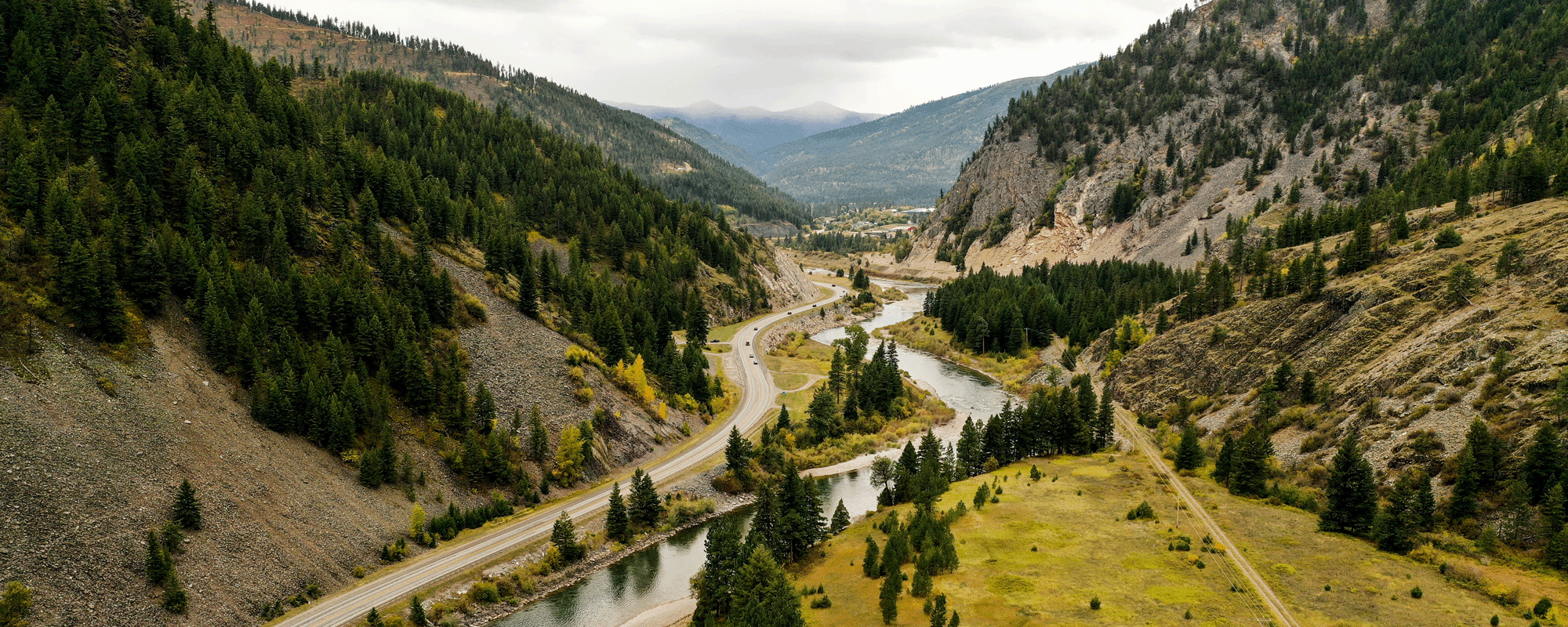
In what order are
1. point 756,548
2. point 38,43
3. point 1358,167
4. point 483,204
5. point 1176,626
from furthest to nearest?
point 1358,167 → point 483,204 → point 38,43 → point 756,548 → point 1176,626

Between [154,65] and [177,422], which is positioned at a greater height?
[154,65]

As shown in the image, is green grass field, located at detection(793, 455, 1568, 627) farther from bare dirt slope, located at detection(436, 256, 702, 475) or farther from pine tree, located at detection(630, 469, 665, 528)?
bare dirt slope, located at detection(436, 256, 702, 475)

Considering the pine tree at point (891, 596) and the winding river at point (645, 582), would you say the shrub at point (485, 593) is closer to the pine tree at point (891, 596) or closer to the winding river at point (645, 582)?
the winding river at point (645, 582)

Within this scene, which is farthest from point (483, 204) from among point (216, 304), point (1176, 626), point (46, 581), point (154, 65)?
point (1176, 626)

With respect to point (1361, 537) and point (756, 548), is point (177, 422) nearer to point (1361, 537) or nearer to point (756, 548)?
point (756, 548)

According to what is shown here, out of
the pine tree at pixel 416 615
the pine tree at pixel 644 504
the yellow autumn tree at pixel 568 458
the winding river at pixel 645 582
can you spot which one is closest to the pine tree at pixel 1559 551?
the winding river at pixel 645 582

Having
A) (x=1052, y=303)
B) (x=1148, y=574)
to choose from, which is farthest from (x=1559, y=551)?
(x=1052, y=303)
